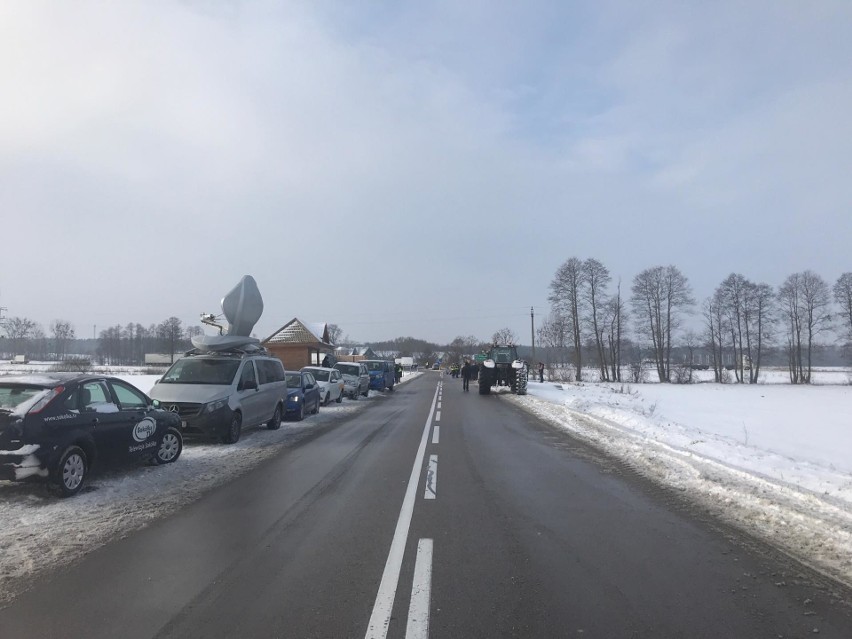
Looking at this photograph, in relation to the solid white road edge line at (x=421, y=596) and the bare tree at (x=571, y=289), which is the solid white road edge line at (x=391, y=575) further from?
the bare tree at (x=571, y=289)

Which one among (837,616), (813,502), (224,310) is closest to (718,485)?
(813,502)

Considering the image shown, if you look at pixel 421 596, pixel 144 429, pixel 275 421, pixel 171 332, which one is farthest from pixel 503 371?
pixel 171 332

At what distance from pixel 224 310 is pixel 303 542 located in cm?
1209

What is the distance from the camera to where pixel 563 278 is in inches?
2438

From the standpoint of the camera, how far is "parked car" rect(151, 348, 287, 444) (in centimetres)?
1171

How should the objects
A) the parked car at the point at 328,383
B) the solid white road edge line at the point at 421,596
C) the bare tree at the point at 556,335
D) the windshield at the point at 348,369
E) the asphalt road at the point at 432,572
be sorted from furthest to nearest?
the bare tree at the point at 556,335 < the windshield at the point at 348,369 < the parked car at the point at 328,383 < the asphalt road at the point at 432,572 < the solid white road edge line at the point at 421,596

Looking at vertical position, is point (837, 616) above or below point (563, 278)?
below

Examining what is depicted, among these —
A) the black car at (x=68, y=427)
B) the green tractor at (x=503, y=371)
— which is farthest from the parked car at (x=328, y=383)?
the black car at (x=68, y=427)

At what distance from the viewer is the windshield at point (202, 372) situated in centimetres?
1283

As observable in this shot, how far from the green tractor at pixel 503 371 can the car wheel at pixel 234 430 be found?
22145mm

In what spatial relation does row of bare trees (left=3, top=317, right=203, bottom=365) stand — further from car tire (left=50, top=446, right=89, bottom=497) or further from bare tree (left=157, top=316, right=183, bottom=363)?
car tire (left=50, top=446, right=89, bottom=497)

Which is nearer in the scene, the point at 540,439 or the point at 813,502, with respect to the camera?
the point at 813,502

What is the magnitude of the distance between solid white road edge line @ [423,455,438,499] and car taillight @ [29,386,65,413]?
200 inches

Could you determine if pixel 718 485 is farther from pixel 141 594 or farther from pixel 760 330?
pixel 760 330
